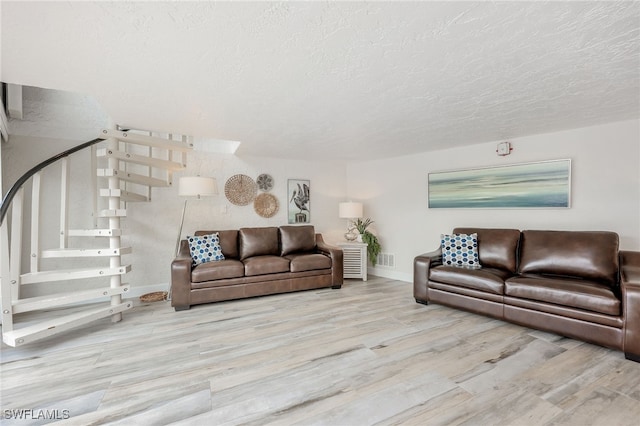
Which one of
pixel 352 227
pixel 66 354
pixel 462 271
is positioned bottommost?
pixel 66 354

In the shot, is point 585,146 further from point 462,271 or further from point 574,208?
point 462,271

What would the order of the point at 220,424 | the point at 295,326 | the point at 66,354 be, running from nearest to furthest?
1. the point at 220,424
2. the point at 66,354
3. the point at 295,326

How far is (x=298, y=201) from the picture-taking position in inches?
207

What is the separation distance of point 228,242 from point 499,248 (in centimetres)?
370

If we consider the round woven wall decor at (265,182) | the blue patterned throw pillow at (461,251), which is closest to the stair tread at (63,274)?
the round woven wall decor at (265,182)

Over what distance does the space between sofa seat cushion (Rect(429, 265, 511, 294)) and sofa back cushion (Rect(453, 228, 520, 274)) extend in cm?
13

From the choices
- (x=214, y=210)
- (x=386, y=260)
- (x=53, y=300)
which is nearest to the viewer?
(x=53, y=300)

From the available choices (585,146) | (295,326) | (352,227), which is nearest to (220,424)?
(295,326)

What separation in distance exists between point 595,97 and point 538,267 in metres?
1.73

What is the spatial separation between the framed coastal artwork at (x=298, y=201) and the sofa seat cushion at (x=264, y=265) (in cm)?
131

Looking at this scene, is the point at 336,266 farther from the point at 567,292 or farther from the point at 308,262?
the point at 567,292

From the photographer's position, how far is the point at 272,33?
4.98 ft

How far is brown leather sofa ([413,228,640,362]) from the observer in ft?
7.37

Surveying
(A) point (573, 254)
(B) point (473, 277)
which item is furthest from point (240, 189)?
(A) point (573, 254)
